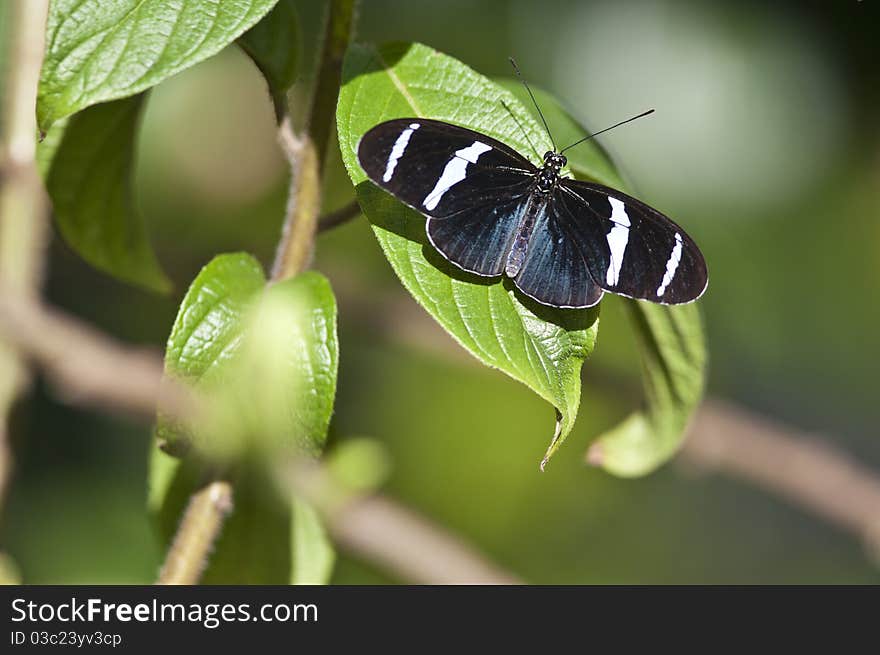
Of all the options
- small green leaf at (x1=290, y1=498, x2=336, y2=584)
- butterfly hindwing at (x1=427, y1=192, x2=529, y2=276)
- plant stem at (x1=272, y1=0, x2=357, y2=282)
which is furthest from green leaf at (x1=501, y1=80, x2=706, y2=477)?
small green leaf at (x1=290, y1=498, x2=336, y2=584)

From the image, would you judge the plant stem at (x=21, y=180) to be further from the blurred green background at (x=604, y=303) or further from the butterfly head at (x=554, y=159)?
the butterfly head at (x=554, y=159)

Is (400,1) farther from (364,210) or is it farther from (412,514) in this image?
(364,210)

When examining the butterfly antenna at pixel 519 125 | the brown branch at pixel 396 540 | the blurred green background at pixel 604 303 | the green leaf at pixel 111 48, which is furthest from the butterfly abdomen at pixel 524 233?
the blurred green background at pixel 604 303

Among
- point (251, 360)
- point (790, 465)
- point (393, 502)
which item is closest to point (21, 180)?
point (393, 502)

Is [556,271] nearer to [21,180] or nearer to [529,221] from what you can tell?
[529,221]

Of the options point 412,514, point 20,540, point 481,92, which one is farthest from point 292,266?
point 20,540

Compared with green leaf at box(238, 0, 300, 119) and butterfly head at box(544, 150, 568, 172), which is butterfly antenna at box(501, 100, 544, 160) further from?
green leaf at box(238, 0, 300, 119)
